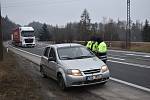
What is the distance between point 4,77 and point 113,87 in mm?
4508

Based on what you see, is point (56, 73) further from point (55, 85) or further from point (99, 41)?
point (99, 41)

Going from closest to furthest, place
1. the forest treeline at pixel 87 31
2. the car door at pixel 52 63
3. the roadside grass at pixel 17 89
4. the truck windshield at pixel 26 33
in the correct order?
the roadside grass at pixel 17 89 < the car door at pixel 52 63 < the truck windshield at pixel 26 33 < the forest treeline at pixel 87 31

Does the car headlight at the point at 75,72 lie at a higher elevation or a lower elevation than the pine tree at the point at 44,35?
lower

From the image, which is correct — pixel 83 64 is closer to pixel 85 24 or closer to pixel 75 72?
pixel 75 72

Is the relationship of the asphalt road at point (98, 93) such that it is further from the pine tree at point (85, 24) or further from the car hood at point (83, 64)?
the pine tree at point (85, 24)

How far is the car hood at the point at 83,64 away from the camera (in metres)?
9.93

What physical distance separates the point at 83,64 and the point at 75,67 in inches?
12.4

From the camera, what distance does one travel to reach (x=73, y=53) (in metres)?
11.3

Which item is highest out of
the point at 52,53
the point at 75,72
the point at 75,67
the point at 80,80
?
the point at 52,53

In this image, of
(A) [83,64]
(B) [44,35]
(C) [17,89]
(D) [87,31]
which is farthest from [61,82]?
(B) [44,35]

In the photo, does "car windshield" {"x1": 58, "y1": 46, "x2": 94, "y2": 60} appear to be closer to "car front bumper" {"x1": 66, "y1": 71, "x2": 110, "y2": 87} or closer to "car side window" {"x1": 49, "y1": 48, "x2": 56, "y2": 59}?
"car side window" {"x1": 49, "y1": 48, "x2": 56, "y2": 59}

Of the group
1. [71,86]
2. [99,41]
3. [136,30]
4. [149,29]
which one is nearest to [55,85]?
[71,86]

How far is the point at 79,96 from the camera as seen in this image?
372 inches

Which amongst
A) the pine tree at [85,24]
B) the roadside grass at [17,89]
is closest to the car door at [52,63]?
the roadside grass at [17,89]
